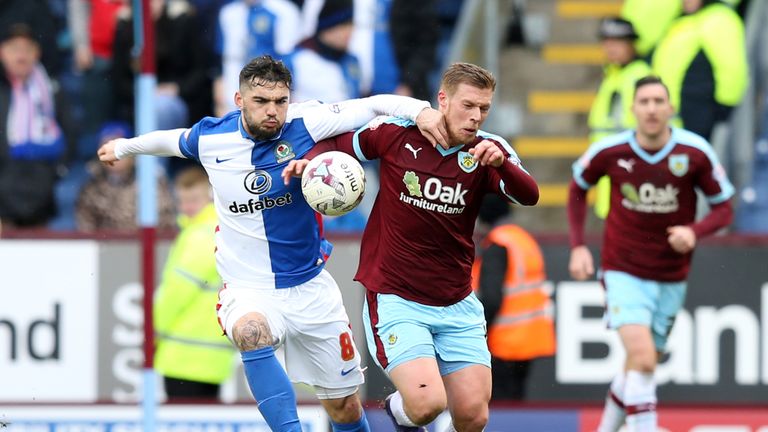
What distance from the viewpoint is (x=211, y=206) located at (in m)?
10.6

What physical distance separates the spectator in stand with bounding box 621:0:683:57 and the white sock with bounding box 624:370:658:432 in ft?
10.6

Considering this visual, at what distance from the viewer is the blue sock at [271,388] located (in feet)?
25.8

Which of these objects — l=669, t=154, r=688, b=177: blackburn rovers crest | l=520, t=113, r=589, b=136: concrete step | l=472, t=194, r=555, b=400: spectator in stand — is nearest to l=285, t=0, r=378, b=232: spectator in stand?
l=472, t=194, r=555, b=400: spectator in stand

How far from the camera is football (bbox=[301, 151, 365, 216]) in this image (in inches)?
296

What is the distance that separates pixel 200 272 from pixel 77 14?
3.79m

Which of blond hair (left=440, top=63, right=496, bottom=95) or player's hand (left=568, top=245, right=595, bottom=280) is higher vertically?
blond hair (left=440, top=63, right=496, bottom=95)

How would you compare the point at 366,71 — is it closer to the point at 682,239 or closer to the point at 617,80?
the point at 617,80

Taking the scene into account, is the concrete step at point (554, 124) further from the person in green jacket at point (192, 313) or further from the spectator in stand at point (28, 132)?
the spectator in stand at point (28, 132)

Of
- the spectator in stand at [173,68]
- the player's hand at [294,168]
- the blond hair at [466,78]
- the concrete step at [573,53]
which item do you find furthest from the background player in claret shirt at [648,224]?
the spectator in stand at [173,68]

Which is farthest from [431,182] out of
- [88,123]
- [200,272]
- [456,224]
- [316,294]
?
[88,123]

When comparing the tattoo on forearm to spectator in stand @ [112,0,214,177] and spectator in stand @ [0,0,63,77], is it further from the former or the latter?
spectator in stand @ [0,0,63,77]

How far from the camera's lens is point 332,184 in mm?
7508

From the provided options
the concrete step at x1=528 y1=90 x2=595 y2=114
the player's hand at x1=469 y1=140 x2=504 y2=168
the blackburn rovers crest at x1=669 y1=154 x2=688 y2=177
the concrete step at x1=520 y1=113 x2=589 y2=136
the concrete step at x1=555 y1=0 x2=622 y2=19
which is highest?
the concrete step at x1=555 y1=0 x2=622 y2=19

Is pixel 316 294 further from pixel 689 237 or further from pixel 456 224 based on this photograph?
pixel 689 237
